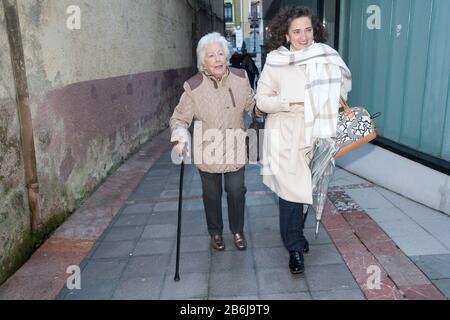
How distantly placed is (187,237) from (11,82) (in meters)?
1.89

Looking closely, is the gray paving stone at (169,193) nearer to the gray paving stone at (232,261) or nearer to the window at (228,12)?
the gray paving stone at (232,261)

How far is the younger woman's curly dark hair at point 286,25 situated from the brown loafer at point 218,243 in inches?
60.3

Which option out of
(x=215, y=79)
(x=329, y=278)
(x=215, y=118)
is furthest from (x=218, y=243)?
(x=215, y=79)

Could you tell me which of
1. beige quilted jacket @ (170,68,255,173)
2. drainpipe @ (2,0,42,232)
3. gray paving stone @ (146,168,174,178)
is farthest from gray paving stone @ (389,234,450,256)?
gray paving stone @ (146,168,174,178)

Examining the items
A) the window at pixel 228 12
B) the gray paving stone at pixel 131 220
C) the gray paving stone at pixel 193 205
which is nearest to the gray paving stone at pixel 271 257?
the gray paving stone at pixel 193 205

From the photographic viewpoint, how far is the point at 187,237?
378cm

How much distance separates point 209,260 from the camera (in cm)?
333

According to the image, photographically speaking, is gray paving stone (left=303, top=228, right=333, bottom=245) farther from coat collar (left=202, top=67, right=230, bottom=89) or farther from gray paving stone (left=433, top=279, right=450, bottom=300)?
coat collar (left=202, top=67, right=230, bottom=89)

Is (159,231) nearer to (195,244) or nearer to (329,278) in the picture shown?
(195,244)

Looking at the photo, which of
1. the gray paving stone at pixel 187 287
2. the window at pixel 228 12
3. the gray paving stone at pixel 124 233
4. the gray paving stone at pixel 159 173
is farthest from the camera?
the window at pixel 228 12

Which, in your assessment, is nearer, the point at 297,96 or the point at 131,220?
the point at 297,96

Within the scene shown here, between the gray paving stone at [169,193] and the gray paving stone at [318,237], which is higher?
the gray paving stone at [318,237]

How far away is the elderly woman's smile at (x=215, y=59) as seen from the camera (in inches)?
117

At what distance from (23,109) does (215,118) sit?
1574 millimetres
